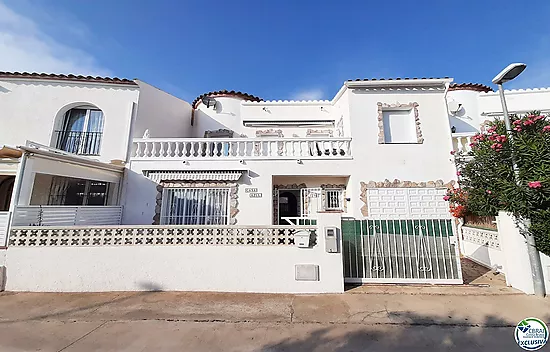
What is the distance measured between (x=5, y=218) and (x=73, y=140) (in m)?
5.63

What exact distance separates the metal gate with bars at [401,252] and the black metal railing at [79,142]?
38.1 ft

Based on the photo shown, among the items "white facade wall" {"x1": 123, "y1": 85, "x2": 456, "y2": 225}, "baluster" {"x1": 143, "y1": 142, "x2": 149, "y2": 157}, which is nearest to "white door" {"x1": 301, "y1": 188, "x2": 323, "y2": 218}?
"white facade wall" {"x1": 123, "y1": 85, "x2": 456, "y2": 225}

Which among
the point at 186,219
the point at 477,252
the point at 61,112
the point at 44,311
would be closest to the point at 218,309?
the point at 44,311

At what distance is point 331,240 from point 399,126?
305 inches

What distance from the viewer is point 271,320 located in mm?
4414

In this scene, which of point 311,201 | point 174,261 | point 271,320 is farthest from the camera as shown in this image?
point 311,201

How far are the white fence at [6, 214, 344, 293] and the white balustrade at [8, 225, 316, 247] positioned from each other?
0.08ft

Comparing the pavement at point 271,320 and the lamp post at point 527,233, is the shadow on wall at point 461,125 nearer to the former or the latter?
the lamp post at point 527,233

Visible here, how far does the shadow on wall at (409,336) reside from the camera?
141 inches

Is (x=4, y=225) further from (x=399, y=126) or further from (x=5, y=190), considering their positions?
(x=399, y=126)

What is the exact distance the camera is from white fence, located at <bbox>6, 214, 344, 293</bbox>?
587 centimetres

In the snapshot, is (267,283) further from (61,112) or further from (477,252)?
(61,112)

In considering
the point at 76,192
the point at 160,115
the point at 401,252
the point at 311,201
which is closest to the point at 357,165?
the point at 311,201

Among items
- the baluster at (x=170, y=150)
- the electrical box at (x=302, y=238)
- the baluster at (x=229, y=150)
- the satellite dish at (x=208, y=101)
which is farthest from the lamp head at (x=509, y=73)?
the satellite dish at (x=208, y=101)
